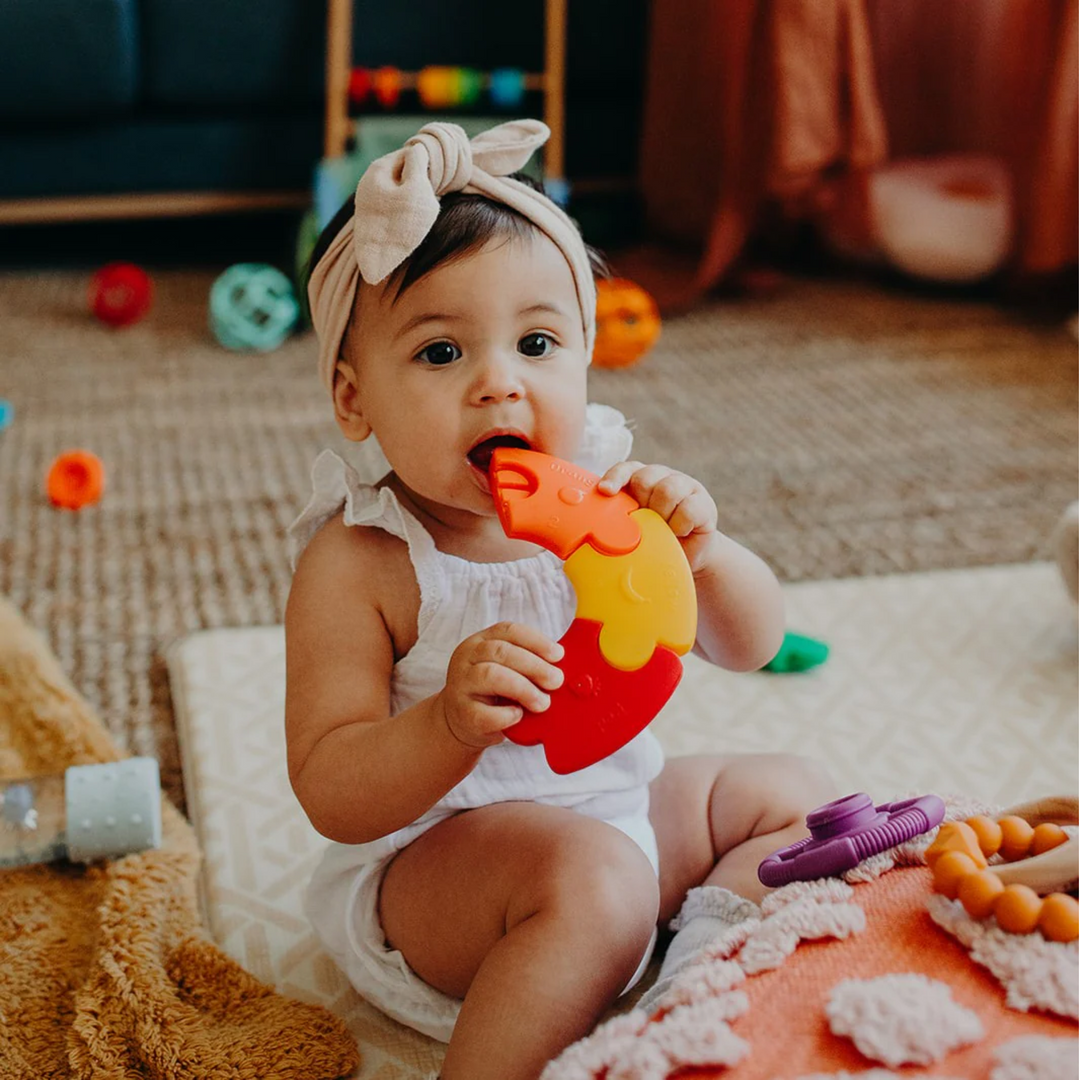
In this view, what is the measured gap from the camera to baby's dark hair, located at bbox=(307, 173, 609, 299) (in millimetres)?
650

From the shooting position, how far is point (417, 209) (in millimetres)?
626

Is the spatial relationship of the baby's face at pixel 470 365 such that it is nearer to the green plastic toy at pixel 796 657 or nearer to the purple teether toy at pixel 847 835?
the purple teether toy at pixel 847 835

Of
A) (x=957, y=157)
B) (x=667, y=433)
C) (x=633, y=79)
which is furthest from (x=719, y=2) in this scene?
(x=667, y=433)

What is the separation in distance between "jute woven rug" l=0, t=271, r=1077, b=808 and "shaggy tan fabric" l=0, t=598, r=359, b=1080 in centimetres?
12

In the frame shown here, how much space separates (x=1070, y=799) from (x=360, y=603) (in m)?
0.38

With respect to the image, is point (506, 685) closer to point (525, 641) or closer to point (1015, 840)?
point (525, 641)

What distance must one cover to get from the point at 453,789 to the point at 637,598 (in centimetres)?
17

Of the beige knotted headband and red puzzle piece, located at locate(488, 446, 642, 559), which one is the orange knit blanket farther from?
the beige knotted headband

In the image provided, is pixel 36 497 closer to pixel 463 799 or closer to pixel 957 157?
pixel 463 799

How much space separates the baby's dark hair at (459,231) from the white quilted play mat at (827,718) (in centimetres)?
40

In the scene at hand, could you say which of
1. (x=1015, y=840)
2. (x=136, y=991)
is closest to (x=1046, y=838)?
(x=1015, y=840)

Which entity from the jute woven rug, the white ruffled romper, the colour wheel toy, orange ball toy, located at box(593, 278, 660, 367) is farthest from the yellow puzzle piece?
orange ball toy, located at box(593, 278, 660, 367)

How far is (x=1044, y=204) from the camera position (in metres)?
1.84

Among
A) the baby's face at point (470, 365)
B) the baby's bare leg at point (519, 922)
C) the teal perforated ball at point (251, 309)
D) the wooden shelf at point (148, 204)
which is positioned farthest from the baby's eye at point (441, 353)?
the wooden shelf at point (148, 204)
